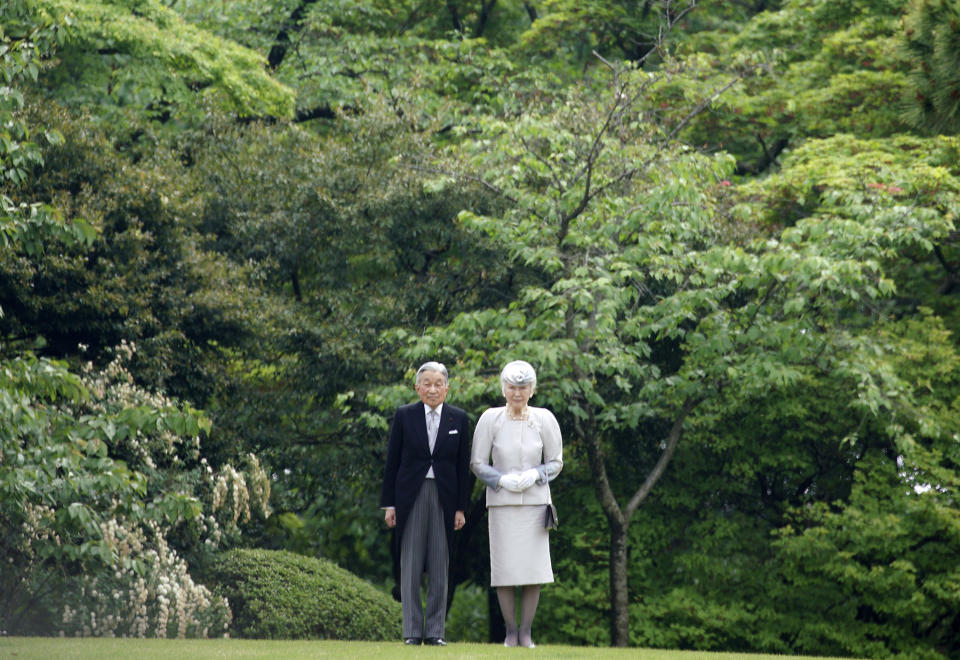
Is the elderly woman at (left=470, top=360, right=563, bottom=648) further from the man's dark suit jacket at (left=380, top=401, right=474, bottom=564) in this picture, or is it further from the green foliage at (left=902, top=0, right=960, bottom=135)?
the green foliage at (left=902, top=0, right=960, bottom=135)

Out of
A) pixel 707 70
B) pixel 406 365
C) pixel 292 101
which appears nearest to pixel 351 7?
pixel 292 101

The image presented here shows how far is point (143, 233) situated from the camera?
1408 cm

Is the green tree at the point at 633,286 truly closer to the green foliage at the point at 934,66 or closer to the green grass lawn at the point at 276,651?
the green foliage at the point at 934,66

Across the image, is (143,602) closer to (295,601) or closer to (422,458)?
(295,601)

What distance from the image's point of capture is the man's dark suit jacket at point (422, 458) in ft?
28.7

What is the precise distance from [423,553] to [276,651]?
1.22m

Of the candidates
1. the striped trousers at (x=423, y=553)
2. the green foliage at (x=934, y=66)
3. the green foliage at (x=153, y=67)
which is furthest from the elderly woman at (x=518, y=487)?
the green foliage at (x=153, y=67)

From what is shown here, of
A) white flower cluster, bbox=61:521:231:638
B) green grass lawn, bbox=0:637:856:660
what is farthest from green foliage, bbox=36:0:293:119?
green grass lawn, bbox=0:637:856:660

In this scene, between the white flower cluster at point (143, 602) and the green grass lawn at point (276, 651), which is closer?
the green grass lawn at point (276, 651)

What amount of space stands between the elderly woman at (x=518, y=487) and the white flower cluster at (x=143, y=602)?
150 inches

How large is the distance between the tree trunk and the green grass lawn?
568cm

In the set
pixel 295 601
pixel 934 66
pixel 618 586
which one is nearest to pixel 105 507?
pixel 295 601

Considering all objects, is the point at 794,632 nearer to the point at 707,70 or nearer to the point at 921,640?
the point at 921,640

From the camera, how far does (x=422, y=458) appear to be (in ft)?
28.7
